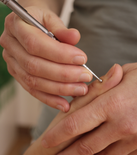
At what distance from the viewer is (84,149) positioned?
1.30 ft

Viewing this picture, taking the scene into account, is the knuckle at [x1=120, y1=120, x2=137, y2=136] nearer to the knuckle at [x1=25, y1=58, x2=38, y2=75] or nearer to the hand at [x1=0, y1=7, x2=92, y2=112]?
the hand at [x1=0, y1=7, x2=92, y2=112]

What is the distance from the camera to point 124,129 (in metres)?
0.35

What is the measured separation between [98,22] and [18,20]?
0.91 ft

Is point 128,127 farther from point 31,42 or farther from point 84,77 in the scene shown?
point 31,42

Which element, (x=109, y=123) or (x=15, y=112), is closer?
(x=109, y=123)

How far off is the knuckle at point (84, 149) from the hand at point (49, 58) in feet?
0.32

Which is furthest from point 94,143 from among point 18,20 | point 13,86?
point 13,86

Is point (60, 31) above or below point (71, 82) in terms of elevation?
above

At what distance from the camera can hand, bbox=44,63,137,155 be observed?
36cm

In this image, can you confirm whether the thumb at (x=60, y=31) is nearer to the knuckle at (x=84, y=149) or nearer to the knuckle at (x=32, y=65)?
the knuckle at (x=32, y=65)

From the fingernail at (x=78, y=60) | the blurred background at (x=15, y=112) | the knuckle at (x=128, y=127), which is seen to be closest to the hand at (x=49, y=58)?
the fingernail at (x=78, y=60)

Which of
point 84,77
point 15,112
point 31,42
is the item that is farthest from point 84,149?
point 15,112

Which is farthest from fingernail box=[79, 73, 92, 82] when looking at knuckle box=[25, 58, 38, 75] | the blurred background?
the blurred background

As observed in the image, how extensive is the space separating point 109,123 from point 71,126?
9 centimetres
